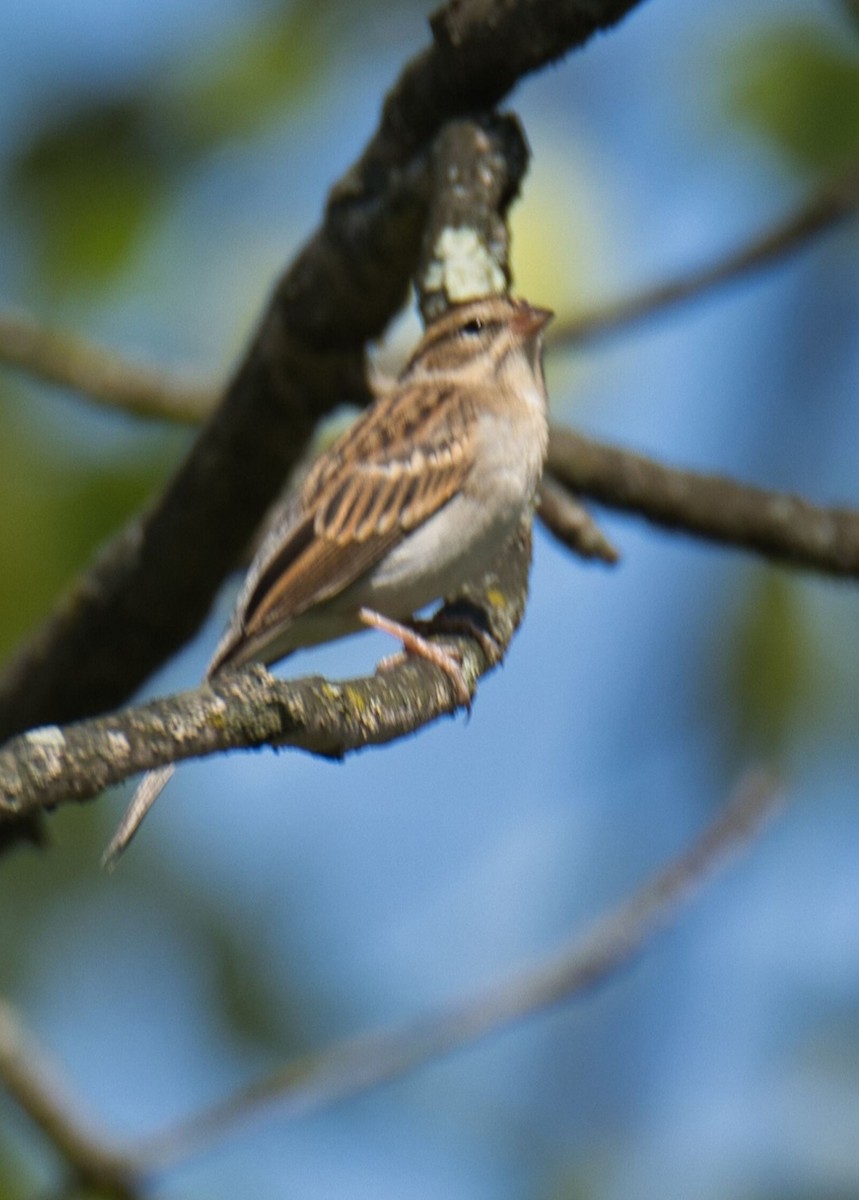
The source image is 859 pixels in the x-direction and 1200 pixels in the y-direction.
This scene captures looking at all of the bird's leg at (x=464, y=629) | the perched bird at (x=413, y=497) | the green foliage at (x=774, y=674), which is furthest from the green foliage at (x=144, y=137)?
the green foliage at (x=774, y=674)

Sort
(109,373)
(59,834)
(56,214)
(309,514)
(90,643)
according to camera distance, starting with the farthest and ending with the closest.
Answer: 1. (59,834)
2. (56,214)
3. (109,373)
4. (90,643)
5. (309,514)

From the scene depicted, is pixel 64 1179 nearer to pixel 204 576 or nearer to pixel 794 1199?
pixel 204 576

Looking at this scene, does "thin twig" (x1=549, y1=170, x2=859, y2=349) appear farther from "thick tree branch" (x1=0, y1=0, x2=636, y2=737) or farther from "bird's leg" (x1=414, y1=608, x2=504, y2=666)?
"bird's leg" (x1=414, y1=608, x2=504, y2=666)

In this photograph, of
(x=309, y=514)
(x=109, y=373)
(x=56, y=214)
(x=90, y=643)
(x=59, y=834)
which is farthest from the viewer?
(x=59, y=834)

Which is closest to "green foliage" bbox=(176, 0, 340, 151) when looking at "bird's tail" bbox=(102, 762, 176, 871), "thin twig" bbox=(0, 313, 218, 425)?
"thin twig" bbox=(0, 313, 218, 425)

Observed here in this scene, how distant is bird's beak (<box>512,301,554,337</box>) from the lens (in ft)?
17.7

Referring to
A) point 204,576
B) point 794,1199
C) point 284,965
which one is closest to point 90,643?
point 204,576

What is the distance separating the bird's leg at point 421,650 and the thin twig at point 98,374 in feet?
4.16

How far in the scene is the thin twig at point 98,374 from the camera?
242 inches

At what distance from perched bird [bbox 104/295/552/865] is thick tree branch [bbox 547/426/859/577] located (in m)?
0.24

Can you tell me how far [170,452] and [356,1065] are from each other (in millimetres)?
2324

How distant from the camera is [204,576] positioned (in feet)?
18.5

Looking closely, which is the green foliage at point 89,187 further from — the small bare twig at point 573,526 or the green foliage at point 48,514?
the small bare twig at point 573,526

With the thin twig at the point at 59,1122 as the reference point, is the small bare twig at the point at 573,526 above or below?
above
